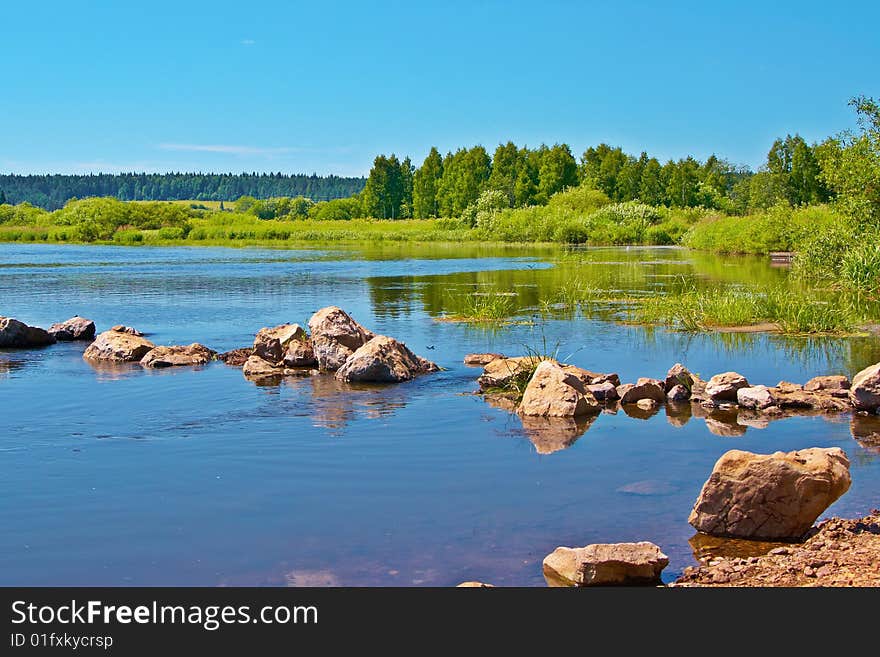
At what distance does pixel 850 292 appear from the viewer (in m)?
28.7

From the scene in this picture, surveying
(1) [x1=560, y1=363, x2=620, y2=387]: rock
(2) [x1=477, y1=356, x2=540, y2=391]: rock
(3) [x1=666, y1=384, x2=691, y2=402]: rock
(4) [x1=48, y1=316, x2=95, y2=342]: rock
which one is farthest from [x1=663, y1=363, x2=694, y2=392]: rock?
(4) [x1=48, y1=316, x2=95, y2=342]: rock

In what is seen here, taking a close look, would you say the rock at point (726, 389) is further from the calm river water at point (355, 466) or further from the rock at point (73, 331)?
the rock at point (73, 331)

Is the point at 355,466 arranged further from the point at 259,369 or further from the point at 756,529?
the point at 259,369

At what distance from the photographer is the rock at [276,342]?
20.6 metres

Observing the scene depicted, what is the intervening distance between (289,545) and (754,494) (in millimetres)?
4343

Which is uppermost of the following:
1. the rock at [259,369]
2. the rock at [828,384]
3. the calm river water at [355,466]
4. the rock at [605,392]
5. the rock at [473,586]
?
the rock at [828,384]

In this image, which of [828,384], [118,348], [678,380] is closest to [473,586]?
[678,380]

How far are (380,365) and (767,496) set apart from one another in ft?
32.4

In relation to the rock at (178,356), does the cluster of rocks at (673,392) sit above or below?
above

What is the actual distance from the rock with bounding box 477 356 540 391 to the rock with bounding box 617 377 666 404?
1732 mm

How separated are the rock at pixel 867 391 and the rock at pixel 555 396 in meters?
3.85

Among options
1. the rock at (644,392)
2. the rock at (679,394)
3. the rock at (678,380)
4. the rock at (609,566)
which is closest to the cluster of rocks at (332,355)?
the rock at (644,392)
